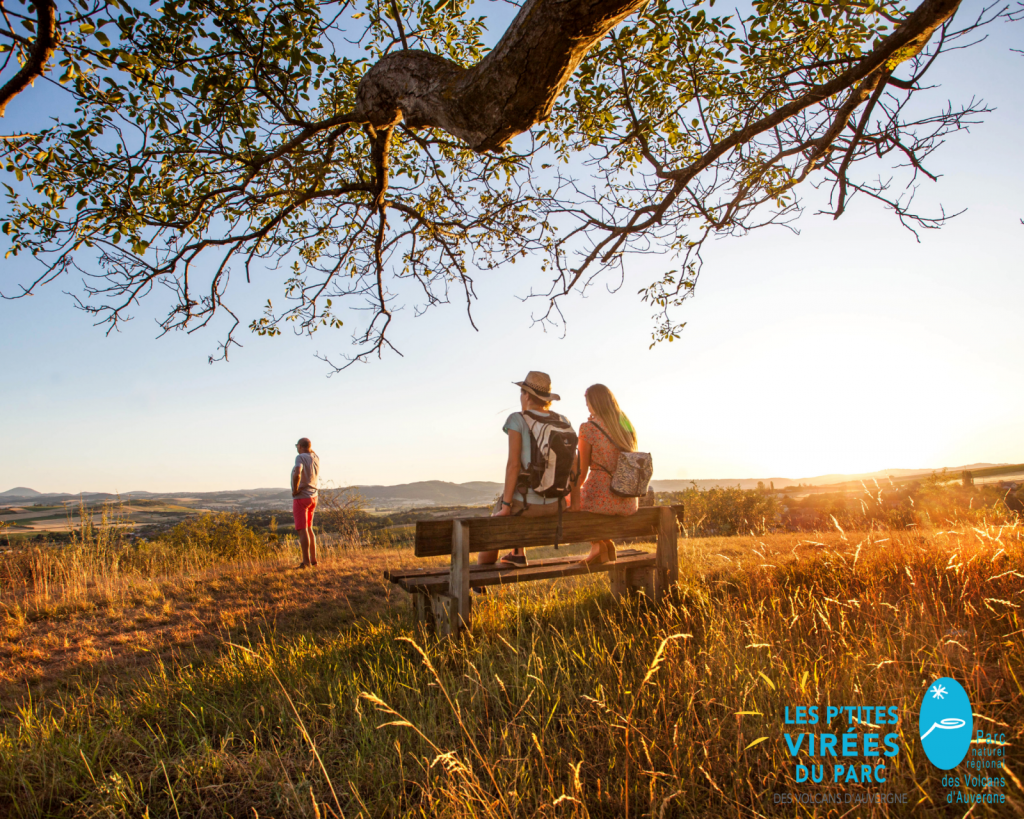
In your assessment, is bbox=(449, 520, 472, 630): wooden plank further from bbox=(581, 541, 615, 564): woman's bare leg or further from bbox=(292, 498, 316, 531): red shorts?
bbox=(292, 498, 316, 531): red shorts

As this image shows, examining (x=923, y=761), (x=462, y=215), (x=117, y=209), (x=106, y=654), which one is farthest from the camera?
(x=462, y=215)

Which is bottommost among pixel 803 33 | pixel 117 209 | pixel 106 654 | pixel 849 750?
pixel 106 654

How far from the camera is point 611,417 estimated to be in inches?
175

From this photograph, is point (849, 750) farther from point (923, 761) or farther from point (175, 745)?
point (175, 745)

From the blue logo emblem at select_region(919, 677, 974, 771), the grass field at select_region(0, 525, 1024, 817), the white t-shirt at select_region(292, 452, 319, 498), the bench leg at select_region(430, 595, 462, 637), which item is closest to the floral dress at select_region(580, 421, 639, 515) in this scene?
the grass field at select_region(0, 525, 1024, 817)

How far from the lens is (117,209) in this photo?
5.30 m

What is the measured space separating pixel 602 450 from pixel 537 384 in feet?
2.78

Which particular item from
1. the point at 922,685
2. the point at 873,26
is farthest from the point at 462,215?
the point at 922,685

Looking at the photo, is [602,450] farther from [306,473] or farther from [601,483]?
[306,473]

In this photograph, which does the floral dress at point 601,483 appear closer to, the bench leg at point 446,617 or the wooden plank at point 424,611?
the bench leg at point 446,617

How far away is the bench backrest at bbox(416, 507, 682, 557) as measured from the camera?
12.3 ft

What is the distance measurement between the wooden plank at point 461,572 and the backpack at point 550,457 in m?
0.86

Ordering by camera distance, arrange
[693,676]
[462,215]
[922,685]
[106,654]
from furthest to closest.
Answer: [462,215] → [106,654] → [693,676] → [922,685]

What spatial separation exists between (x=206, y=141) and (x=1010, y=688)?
7869 mm
